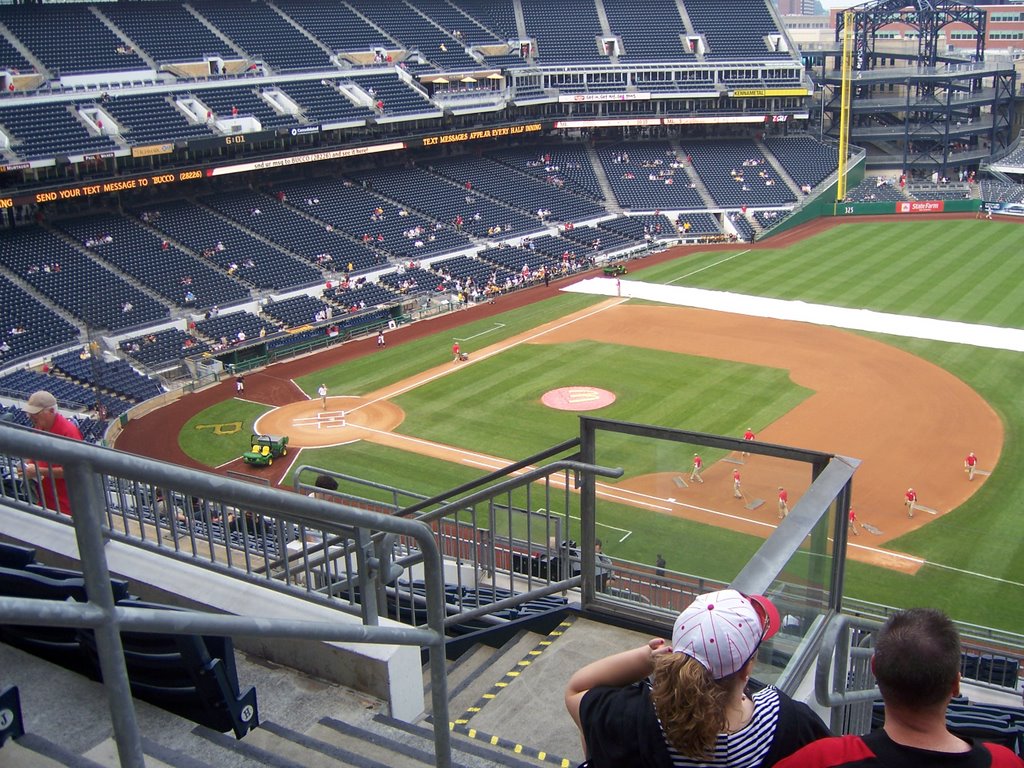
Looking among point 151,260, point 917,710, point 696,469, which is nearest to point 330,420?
point 151,260

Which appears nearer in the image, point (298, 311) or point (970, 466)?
point (970, 466)

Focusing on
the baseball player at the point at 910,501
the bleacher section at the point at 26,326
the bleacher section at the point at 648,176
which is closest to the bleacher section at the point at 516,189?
the bleacher section at the point at 648,176

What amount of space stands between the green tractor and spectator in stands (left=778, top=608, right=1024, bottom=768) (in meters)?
27.1

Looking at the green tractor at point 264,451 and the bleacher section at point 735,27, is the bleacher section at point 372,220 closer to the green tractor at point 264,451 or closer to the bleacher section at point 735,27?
the green tractor at point 264,451

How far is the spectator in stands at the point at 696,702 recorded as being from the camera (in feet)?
11.4

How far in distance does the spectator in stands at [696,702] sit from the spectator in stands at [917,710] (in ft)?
1.12

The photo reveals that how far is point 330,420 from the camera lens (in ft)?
109

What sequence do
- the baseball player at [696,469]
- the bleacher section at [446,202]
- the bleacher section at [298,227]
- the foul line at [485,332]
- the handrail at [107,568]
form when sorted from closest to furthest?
1. the handrail at [107,568]
2. the baseball player at [696,469]
3. the foul line at [485,332]
4. the bleacher section at [298,227]
5. the bleacher section at [446,202]

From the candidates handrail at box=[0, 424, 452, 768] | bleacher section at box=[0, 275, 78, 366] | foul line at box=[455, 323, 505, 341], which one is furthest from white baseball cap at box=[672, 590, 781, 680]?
foul line at box=[455, 323, 505, 341]

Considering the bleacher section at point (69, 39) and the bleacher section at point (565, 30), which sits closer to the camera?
the bleacher section at point (69, 39)

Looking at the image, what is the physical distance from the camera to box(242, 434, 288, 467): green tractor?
2911 centimetres

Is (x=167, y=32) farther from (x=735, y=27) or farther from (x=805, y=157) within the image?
(x=805, y=157)

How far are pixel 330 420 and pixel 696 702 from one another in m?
30.5

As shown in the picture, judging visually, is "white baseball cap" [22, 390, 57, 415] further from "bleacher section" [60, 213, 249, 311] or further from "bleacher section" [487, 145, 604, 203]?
"bleacher section" [487, 145, 604, 203]
